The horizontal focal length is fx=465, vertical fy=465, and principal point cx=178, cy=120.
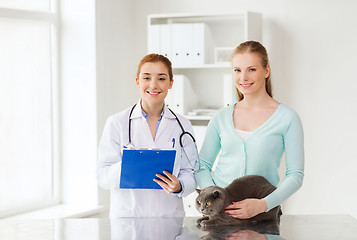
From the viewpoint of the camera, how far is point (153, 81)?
195cm

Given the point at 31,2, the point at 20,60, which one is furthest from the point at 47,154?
the point at 31,2

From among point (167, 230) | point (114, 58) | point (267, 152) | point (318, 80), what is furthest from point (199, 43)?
point (167, 230)

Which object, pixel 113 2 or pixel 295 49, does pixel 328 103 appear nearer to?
pixel 295 49

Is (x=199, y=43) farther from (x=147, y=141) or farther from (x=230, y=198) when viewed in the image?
(x=230, y=198)

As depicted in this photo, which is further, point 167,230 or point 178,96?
point 178,96

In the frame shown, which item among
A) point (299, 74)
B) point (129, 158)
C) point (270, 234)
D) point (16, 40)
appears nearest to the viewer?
point (270, 234)

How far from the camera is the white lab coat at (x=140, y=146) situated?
77.8 inches

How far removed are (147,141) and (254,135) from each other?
1.59 ft

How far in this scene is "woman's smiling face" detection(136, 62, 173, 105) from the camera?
1951 millimetres

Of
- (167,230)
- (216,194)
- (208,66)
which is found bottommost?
(167,230)

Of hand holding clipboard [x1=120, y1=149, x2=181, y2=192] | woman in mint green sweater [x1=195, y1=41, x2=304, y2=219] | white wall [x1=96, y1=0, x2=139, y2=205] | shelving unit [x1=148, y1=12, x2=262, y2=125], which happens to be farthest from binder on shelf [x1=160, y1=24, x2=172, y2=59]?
hand holding clipboard [x1=120, y1=149, x2=181, y2=192]

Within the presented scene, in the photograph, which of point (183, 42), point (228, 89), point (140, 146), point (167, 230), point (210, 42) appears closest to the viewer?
point (167, 230)

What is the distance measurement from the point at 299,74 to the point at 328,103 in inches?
12.8

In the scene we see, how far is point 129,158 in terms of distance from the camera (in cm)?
170
